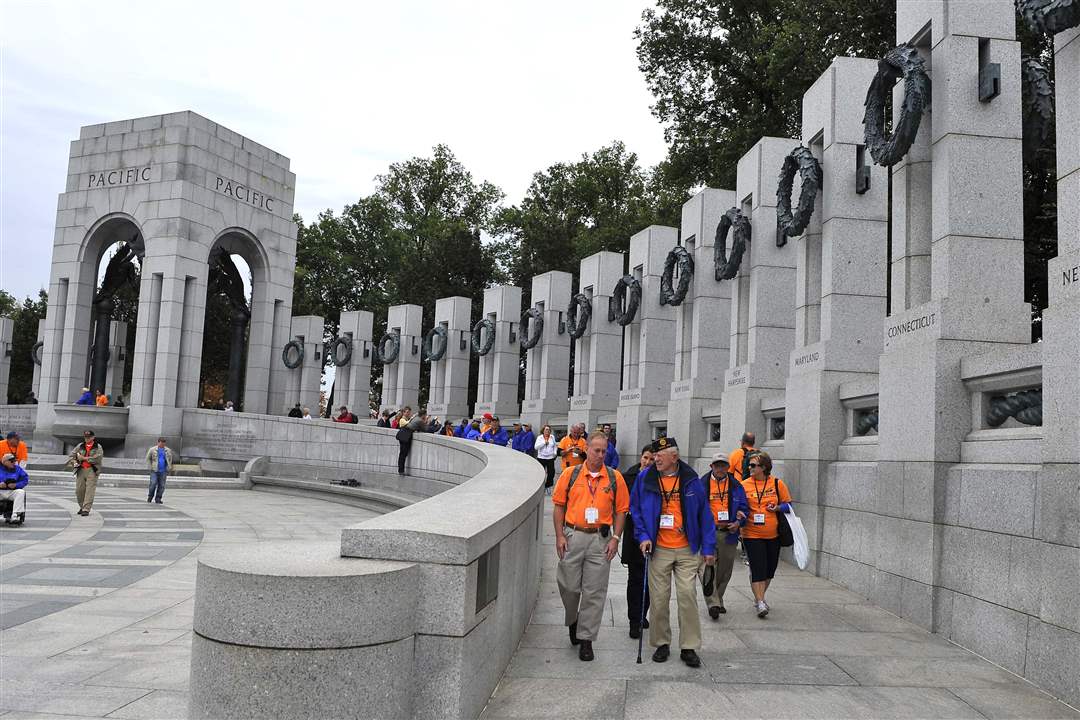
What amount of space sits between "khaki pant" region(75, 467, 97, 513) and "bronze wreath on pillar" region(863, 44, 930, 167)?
15.1m

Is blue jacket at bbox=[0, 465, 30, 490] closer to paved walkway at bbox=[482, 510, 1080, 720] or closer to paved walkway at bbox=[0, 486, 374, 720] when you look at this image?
paved walkway at bbox=[0, 486, 374, 720]

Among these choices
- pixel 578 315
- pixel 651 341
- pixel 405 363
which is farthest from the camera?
pixel 405 363

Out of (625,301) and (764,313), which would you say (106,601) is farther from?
(625,301)

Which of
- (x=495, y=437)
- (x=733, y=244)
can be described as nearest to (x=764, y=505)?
(x=733, y=244)

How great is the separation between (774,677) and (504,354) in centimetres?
2475

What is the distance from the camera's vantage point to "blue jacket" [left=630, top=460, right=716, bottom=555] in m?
7.23

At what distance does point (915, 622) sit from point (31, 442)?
32.7 m

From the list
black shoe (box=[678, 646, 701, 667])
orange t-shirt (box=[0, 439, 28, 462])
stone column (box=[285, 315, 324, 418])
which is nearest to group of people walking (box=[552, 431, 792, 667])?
black shoe (box=[678, 646, 701, 667])

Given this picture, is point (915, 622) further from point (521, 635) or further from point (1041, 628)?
point (521, 635)

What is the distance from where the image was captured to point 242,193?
113 ft

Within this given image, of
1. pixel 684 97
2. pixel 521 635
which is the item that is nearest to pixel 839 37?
pixel 684 97

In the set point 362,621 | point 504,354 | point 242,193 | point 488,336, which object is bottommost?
point 362,621

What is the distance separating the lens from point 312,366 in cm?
3788

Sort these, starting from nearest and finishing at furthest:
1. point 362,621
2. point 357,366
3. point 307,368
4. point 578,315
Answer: point 362,621
point 578,315
point 357,366
point 307,368
